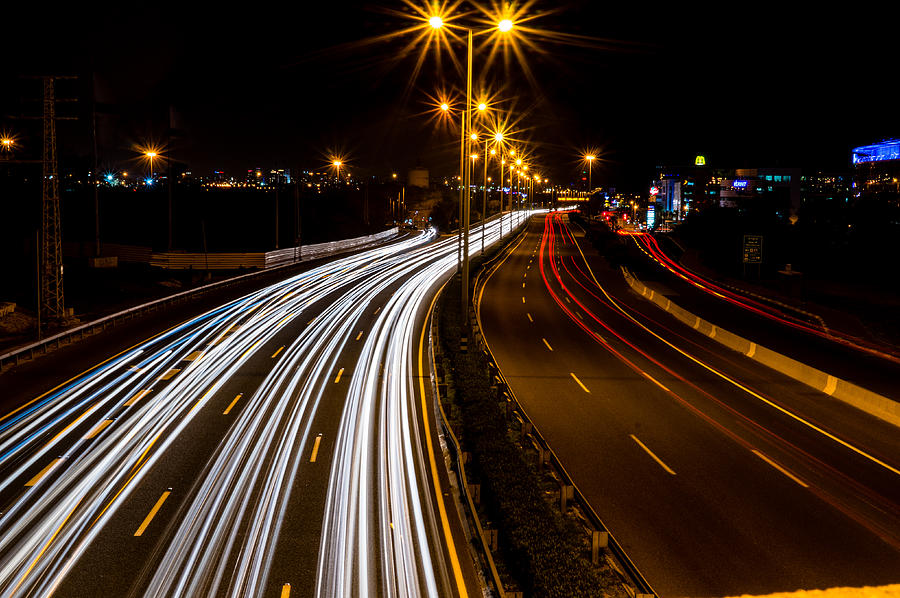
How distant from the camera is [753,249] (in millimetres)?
46406

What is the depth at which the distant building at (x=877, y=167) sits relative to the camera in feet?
395

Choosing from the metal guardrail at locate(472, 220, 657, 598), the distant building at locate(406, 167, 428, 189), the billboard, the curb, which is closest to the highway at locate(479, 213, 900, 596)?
the curb

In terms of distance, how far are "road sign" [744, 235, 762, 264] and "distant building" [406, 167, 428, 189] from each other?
114m

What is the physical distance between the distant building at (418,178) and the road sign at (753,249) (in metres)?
114

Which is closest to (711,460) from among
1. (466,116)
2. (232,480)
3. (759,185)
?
(232,480)

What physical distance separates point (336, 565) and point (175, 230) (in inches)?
3457

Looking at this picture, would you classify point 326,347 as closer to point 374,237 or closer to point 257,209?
point 374,237

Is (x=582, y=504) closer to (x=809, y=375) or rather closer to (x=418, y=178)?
(x=809, y=375)

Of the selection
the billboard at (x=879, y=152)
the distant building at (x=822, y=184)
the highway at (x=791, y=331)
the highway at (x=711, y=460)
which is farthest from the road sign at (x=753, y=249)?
the distant building at (x=822, y=184)

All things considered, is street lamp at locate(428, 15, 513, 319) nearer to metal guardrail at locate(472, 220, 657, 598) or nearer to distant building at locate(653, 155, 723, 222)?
metal guardrail at locate(472, 220, 657, 598)

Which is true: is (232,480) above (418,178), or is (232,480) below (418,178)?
below

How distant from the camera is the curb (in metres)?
18.5

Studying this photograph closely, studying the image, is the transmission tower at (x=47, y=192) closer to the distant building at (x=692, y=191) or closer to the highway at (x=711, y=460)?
the highway at (x=711, y=460)

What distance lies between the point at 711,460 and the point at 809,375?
1007 centimetres
